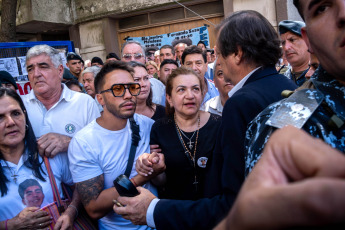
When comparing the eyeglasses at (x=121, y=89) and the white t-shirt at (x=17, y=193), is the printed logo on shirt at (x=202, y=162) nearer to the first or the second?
the eyeglasses at (x=121, y=89)

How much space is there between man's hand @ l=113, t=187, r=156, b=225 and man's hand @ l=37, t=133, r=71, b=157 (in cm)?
91

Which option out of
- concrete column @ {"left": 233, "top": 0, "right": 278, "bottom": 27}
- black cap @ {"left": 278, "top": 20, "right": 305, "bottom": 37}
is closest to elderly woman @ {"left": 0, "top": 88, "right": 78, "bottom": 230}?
black cap @ {"left": 278, "top": 20, "right": 305, "bottom": 37}

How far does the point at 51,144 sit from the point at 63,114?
67cm

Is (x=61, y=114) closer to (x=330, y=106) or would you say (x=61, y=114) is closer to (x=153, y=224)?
(x=153, y=224)

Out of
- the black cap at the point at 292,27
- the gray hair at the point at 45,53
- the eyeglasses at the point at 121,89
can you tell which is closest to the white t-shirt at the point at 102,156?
the eyeglasses at the point at 121,89

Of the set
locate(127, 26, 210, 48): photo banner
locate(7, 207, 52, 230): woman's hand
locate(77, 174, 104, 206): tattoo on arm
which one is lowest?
locate(7, 207, 52, 230): woman's hand

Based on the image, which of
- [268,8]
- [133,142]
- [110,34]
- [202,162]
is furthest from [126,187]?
[110,34]

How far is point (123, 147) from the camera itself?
94.0 inches

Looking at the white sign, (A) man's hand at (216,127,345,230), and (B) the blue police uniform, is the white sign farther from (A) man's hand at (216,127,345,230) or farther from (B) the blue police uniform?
(A) man's hand at (216,127,345,230)

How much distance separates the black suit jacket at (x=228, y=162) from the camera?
49.0 inches

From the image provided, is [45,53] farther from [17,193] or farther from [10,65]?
[17,193]

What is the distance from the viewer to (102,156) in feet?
7.37

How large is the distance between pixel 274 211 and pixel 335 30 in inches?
28.3

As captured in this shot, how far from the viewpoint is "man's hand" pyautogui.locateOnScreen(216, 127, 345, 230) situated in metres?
0.36
